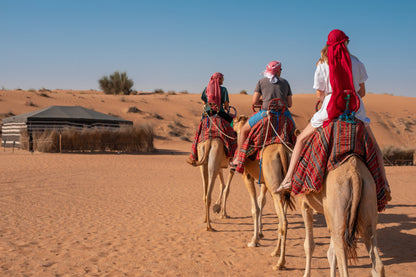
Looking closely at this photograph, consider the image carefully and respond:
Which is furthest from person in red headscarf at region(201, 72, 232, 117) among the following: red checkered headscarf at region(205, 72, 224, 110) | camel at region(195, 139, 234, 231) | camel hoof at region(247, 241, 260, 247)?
camel hoof at region(247, 241, 260, 247)

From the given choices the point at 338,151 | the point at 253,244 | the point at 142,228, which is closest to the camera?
the point at 338,151

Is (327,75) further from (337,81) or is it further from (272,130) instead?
(272,130)

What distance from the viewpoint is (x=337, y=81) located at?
3.65 meters

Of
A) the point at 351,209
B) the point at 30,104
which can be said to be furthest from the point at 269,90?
the point at 30,104

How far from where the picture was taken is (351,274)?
206 inches

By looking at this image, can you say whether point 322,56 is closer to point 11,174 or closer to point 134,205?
point 134,205

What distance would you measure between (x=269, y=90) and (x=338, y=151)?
269cm

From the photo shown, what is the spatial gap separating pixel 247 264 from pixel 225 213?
3.24 metres

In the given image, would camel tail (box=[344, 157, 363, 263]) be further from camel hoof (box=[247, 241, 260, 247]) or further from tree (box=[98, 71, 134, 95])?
tree (box=[98, 71, 134, 95])

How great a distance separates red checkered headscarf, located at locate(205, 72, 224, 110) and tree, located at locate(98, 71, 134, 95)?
179 ft

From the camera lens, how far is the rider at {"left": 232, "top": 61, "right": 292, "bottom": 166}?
594 cm

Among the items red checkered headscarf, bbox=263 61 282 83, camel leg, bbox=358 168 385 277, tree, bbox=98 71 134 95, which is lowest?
camel leg, bbox=358 168 385 277

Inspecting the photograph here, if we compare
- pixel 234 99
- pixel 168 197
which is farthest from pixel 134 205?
pixel 234 99

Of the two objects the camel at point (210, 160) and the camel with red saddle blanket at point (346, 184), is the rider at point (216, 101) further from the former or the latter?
the camel with red saddle blanket at point (346, 184)
